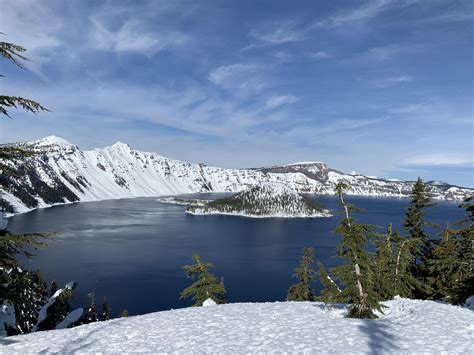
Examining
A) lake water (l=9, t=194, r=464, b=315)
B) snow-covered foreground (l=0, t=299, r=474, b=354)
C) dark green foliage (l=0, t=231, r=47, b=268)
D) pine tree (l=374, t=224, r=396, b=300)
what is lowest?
lake water (l=9, t=194, r=464, b=315)

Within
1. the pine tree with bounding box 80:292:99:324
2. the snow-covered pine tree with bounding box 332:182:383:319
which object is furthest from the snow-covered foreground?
the pine tree with bounding box 80:292:99:324

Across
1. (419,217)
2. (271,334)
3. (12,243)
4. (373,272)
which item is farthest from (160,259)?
(271,334)

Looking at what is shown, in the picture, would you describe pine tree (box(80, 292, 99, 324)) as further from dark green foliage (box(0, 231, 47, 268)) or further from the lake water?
the lake water

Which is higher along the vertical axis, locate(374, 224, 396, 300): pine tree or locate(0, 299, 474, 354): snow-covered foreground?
locate(374, 224, 396, 300): pine tree

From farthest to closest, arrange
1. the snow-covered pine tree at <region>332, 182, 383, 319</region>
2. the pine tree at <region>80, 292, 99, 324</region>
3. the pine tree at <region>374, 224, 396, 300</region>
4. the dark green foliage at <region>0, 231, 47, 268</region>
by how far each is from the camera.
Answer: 1. the pine tree at <region>80, 292, 99, 324</region>
2. the pine tree at <region>374, 224, 396, 300</region>
3. the snow-covered pine tree at <region>332, 182, 383, 319</region>
4. the dark green foliage at <region>0, 231, 47, 268</region>

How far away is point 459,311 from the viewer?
662 inches

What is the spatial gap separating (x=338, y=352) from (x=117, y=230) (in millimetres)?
175488

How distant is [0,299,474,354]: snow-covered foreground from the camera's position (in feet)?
40.7

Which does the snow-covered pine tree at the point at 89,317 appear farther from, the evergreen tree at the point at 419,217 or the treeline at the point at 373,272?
the evergreen tree at the point at 419,217

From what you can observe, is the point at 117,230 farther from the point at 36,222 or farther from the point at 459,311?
the point at 459,311

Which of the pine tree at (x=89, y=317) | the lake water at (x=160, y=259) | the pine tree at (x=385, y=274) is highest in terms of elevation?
the pine tree at (x=385, y=274)

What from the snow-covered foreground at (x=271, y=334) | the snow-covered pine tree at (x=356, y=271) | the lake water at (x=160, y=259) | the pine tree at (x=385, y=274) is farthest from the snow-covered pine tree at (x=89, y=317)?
the lake water at (x=160, y=259)

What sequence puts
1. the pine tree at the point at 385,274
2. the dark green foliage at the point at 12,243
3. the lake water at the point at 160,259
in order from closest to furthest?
the dark green foliage at the point at 12,243
the pine tree at the point at 385,274
the lake water at the point at 160,259

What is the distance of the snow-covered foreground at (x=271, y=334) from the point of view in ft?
40.7
